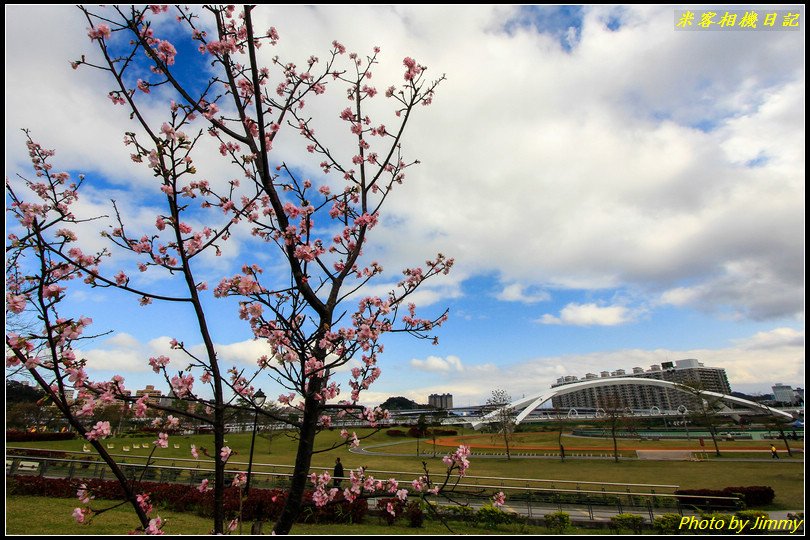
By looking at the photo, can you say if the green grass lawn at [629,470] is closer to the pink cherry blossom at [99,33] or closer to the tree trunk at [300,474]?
the tree trunk at [300,474]

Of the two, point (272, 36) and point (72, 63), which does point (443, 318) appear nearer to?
point (272, 36)

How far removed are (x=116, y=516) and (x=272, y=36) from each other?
12841 millimetres

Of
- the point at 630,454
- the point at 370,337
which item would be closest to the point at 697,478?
the point at 630,454

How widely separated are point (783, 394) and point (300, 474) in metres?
157

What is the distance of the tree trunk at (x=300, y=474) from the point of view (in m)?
2.81

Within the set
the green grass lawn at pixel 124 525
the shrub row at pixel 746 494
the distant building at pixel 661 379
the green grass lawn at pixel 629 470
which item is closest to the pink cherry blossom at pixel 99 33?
the green grass lawn at pixel 124 525

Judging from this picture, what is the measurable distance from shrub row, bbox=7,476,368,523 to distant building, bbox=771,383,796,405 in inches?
5689

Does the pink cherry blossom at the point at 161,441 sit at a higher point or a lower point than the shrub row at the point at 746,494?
higher

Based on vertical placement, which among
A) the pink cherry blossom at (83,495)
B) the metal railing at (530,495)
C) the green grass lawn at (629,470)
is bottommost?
the green grass lawn at (629,470)

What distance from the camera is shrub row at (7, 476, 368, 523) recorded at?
11.3 meters

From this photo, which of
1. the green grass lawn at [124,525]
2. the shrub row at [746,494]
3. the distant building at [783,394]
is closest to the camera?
the green grass lawn at [124,525]

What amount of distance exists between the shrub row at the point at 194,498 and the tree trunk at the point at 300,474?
31.4ft

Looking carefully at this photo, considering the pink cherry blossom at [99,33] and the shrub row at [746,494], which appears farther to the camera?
the shrub row at [746,494]

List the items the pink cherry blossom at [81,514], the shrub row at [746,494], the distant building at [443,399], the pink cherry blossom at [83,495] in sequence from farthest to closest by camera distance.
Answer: the distant building at [443,399] < the shrub row at [746,494] < the pink cherry blossom at [83,495] < the pink cherry blossom at [81,514]
